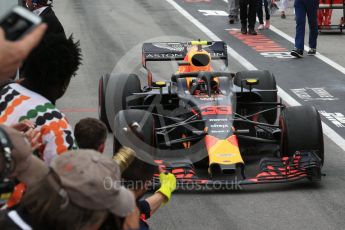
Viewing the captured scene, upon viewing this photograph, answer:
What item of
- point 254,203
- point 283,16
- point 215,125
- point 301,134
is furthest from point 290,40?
point 254,203

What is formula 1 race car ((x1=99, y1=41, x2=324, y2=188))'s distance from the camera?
904cm

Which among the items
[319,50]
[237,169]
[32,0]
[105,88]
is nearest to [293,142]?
[237,169]

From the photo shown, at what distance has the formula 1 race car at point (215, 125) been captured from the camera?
9.04 metres

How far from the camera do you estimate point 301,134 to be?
938 cm

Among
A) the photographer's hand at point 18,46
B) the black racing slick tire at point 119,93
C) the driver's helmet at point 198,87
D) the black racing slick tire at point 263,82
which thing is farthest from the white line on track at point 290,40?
the photographer's hand at point 18,46

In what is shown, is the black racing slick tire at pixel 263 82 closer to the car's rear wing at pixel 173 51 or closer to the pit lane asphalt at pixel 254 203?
the car's rear wing at pixel 173 51

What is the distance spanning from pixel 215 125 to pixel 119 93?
1916 millimetres

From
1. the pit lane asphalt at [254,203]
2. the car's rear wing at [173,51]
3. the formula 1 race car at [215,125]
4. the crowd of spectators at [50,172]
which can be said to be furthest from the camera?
the car's rear wing at [173,51]

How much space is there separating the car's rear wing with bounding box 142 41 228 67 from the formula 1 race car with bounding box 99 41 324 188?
0.26 meters

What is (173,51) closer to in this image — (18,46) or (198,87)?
(198,87)

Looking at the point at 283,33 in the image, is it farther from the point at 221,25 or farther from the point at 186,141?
the point at 186,141

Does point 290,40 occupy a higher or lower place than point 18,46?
lower

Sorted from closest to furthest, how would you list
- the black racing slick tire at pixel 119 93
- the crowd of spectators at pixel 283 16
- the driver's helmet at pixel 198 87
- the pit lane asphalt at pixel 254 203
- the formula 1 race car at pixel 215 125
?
the pit lane asphalt at pixel 254 203, the formula 1 race car at pixel 215 125, the driver's helmet at pixel 198 87, the black racing slick tire at pixel 119 93, the crowd of spectators at pixel 283 16

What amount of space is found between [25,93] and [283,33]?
15.9 meters
